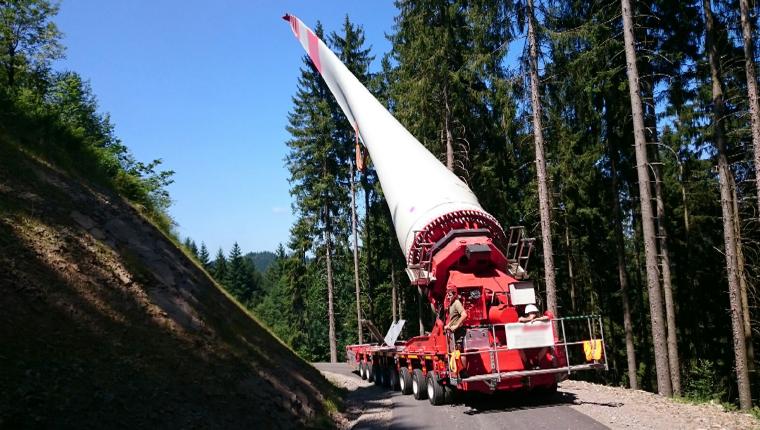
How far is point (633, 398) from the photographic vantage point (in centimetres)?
1101

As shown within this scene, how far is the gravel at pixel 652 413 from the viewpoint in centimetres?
805

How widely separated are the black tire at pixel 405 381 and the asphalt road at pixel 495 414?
4.22 feet

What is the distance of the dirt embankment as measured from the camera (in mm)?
6035

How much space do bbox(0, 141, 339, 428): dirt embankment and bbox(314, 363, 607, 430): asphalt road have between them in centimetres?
175

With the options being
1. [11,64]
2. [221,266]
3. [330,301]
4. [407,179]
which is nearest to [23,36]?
[11,64]

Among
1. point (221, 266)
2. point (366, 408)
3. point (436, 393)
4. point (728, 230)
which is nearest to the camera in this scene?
point (436, 393)

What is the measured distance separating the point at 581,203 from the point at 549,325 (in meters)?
18.9

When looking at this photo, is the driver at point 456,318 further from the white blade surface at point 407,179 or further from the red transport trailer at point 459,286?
the white blade surface at point 407,179

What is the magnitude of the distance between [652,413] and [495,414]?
2659mm

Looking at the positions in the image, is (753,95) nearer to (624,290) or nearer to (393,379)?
(624,290)

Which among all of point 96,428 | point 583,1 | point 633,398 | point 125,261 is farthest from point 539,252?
point 96,428

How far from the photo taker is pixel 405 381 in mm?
14172

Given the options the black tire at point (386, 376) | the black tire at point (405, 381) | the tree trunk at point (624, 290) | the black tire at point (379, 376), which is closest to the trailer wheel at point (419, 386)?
the black tire at point (405, 381)

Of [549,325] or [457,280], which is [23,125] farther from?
[549,325]
